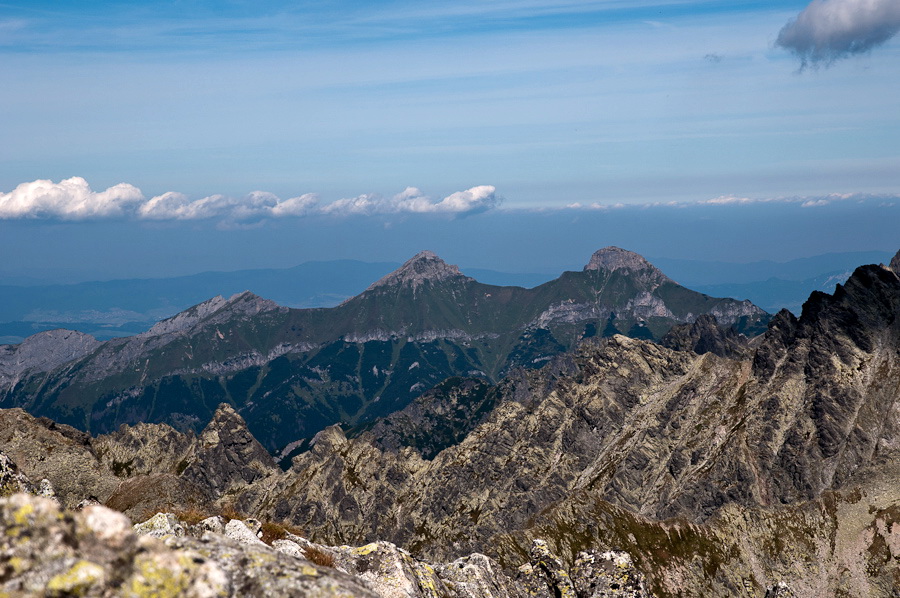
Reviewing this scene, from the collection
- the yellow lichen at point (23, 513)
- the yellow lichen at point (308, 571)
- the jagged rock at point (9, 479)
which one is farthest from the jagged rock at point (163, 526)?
the yellow lichen at point (23, 513)

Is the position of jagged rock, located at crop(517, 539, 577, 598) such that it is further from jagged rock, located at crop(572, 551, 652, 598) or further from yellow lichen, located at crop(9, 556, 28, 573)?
yellow lichen, located at crop(9, 556, 28, 573)

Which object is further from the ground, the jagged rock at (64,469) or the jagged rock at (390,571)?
the jagged rock at (390,571)

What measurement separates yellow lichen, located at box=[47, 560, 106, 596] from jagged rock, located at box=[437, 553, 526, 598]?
72.3 feet

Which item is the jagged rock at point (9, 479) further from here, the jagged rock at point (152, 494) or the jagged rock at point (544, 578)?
the jagged rock at point (152, 494)

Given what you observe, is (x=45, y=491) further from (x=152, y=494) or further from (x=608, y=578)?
(x=152, y=494)

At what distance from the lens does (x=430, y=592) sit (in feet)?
100

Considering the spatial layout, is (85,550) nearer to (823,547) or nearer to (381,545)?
(381,545)

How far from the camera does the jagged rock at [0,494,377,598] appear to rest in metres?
14.5

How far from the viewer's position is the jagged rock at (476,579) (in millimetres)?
34906

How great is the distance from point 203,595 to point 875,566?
21635 centimetres

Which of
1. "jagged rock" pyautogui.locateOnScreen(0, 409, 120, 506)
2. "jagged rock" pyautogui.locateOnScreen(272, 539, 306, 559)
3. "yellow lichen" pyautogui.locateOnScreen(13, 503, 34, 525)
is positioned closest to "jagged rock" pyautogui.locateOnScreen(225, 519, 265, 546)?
"jagged rock" pyautogui.locateOnScreen(272, 539, 306, 559)

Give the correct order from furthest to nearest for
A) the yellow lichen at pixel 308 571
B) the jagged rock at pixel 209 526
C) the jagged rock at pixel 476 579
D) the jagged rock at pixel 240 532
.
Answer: the jagged rock at pixel 476 579
the jagged rock at pixel 209 526
the jagged rock at pixel 240 532
the yellow lichen at pixel 308 571

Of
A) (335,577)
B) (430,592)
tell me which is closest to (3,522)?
(335,577)

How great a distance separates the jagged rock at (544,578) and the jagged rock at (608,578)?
0.83 meters
